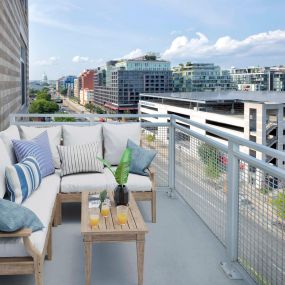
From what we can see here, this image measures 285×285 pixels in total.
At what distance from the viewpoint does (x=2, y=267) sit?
221 cm

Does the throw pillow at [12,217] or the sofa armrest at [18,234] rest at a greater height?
the throw pillow at [12,217]

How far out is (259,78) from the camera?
130375 mm

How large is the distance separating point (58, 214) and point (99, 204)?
0.79 meters

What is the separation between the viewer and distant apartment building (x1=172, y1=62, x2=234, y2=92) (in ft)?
388

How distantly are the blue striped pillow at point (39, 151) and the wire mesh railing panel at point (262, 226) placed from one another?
1.92 m

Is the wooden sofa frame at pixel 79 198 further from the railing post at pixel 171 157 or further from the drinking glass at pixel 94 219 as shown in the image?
the drinking glass at pixel 94 219

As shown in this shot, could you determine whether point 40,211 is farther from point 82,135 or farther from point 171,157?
point 171,157

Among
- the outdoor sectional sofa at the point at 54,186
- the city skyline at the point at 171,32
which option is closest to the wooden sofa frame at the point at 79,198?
the outdoor sectional sofa at the point at 54,186

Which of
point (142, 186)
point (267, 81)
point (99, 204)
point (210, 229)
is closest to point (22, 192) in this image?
point (99, 204)

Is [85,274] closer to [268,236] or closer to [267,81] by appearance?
[268,236]

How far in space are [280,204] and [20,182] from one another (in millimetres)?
1827

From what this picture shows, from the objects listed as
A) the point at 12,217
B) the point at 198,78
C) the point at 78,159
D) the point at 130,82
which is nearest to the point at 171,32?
the point at 198,78

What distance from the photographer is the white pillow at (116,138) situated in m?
4.35

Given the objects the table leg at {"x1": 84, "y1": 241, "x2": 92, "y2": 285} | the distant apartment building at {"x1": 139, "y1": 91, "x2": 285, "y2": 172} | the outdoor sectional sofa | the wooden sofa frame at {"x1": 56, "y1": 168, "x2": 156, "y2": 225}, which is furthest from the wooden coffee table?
the distant apartment building at {"x1": 139, "y1": 91, "x2": 285, "y2": 172}
